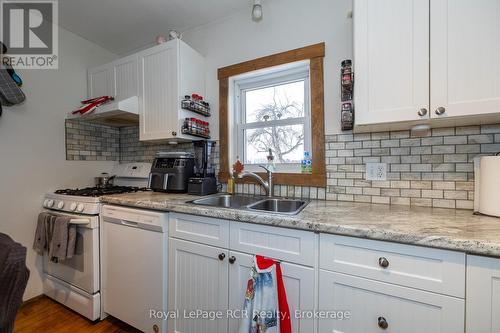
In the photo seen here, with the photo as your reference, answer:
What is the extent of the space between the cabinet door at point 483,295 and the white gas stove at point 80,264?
6.79ft

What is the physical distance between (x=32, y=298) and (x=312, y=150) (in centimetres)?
263

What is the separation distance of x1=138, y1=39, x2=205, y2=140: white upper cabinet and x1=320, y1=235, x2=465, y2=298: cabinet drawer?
1430mm

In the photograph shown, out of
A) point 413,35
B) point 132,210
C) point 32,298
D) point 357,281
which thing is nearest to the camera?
point 357,281

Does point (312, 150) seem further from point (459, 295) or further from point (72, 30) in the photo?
point (72, 30)

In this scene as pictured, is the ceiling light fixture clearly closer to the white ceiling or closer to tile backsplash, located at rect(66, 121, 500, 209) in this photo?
the white ceiling

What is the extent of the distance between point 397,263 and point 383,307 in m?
0.19

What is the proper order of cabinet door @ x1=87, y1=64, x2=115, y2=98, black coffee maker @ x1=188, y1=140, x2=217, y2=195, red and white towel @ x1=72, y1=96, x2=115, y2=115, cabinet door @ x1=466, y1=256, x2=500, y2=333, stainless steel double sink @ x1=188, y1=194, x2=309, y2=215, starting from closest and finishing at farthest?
1. cabinet door @ x1=466, y1=256, x2=500, y2=333
2. stainless steel double sink @ x1=188, y1=194, x2=309, y2=215
3. black coffee maker @ x1=188, y1=140, x2=217, y2=195
4. red and white towel @ x1=72, y1=96, x2=115, y2=115
5. cabinet door @ x1=87, y1=64, x2=115, y2=98

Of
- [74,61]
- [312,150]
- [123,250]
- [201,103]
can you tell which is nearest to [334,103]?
[312,150]

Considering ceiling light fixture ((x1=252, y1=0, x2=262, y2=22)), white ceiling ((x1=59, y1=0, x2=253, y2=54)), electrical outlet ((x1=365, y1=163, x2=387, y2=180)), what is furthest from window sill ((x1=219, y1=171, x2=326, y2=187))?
white ceiling ((x1=59, y1=0, x2=253, y2=54))

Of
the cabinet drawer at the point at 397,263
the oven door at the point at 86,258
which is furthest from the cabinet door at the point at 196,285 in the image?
the oven door at the point at 86,258

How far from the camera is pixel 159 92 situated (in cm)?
189

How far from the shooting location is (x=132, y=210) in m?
1.48

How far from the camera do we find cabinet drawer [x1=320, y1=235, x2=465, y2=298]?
77cm

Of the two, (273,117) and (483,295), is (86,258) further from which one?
(483,295)
